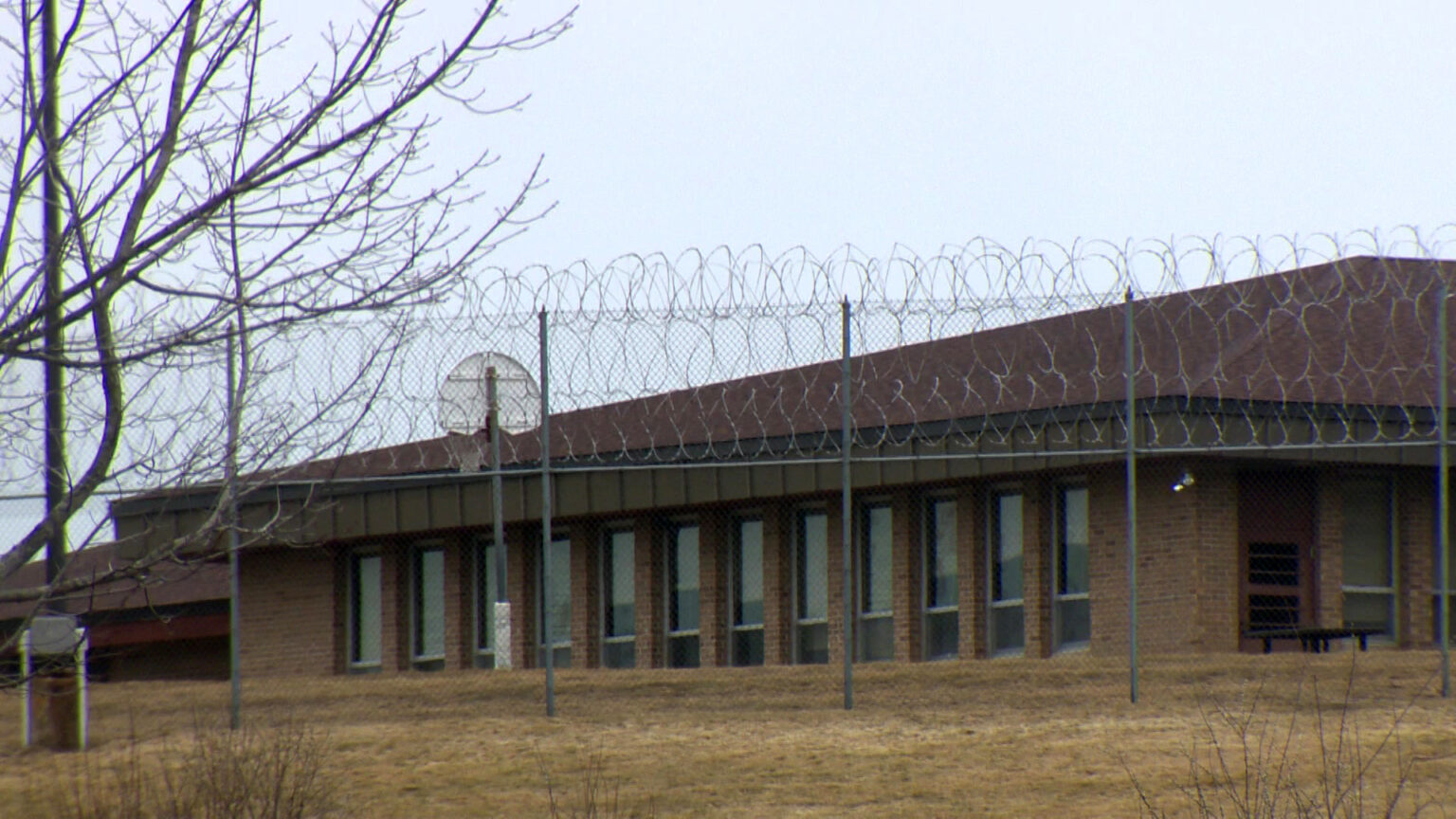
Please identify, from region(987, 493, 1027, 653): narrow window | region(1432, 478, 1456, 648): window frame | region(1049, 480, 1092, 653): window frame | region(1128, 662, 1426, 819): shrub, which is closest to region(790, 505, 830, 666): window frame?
region(987, 493, 1027, 653): narrow window

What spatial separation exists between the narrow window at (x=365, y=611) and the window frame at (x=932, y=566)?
800cm

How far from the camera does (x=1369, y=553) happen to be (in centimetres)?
2061

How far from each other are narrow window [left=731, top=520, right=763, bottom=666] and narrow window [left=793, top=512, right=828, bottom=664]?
550 millimetres

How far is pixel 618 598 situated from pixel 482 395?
9.44m

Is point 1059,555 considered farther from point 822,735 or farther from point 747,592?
point 822,735

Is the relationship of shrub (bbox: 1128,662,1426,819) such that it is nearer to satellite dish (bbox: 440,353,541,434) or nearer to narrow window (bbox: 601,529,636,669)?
satellite dish (bbox: 440,353,541,434)

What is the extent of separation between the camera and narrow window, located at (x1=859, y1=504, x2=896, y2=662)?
2200 centimetres

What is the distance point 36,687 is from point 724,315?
552 cm

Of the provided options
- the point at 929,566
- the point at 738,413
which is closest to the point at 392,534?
the point at 738,413

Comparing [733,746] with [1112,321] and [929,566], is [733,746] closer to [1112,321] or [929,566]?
[929,566]

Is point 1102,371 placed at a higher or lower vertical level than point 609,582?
higher

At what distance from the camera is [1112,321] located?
861 inches

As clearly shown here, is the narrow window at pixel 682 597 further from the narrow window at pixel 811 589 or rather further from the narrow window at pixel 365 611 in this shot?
the narrow window at pixel 365 611

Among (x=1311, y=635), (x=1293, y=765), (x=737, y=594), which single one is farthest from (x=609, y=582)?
(x=1293, y=765)
